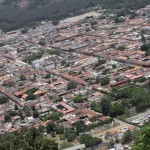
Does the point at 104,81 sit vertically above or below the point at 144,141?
below

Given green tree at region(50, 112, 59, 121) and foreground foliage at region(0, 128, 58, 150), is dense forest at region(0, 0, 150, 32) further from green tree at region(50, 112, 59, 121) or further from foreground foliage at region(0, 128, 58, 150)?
foreground foliage at region(0, 128, 58, 150)

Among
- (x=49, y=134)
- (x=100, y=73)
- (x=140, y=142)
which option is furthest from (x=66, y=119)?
(x=140, y=142)

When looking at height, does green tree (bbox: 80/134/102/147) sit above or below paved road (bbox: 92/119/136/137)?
above

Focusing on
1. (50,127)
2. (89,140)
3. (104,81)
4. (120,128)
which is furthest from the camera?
(104,81)

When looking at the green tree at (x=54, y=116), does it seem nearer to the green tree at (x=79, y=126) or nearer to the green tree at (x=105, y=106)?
the green tree at (x=79, y=126)

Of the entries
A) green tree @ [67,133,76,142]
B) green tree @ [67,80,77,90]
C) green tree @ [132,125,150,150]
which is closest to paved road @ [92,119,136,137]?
green tree @ [67,133,76,142]

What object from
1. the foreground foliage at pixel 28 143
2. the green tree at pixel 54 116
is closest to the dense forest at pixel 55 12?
the green tree at pixel 54 116

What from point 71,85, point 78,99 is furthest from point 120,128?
point 71,85

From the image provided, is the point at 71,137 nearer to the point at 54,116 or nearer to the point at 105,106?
the point at 54,116

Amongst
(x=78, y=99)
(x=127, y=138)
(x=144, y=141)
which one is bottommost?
(x=78, y=99)

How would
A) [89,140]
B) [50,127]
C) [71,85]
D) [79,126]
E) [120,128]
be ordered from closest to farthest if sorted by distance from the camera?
1. [89,140]
2. [120,128]
3. [79,126]
4. [50,127]
5. [71,85]

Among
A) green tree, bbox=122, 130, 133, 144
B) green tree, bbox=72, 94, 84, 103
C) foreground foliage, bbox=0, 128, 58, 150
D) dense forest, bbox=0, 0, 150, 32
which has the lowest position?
dense forest, bbox=0, 0, 150, 32
